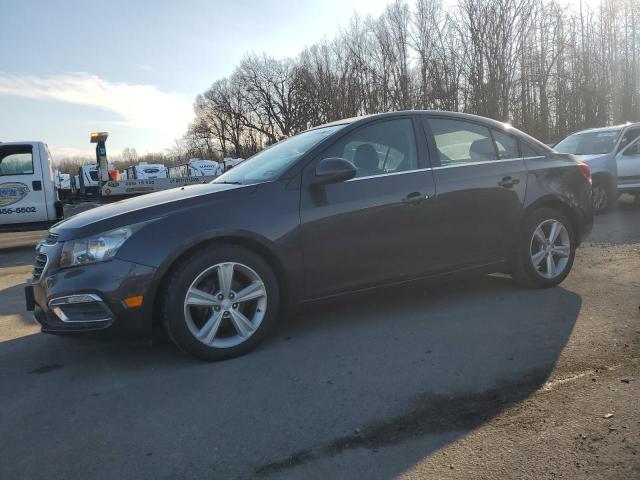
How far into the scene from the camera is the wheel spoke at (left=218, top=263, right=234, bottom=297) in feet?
11.7

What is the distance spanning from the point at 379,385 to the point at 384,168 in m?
1.86

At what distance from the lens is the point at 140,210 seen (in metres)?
3.55

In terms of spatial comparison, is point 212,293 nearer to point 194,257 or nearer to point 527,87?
point 194,257

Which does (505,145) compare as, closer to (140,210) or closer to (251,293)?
(251,293)

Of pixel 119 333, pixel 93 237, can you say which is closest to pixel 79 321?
pixel 119 333

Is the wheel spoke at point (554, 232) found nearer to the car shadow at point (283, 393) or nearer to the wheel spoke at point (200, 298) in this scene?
the car shadow at point (283, 393)

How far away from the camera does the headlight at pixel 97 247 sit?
3391mm

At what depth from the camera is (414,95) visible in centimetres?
3288

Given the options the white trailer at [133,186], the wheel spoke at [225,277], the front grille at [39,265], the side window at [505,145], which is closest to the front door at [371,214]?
the wheel spoke at [225,277]

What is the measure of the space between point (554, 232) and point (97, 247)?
4028 mm

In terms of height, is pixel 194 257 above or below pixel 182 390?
above

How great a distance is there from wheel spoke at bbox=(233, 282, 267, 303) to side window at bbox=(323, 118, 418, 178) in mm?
1159

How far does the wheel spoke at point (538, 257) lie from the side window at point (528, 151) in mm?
929

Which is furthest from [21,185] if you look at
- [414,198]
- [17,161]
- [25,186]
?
[414,198]
